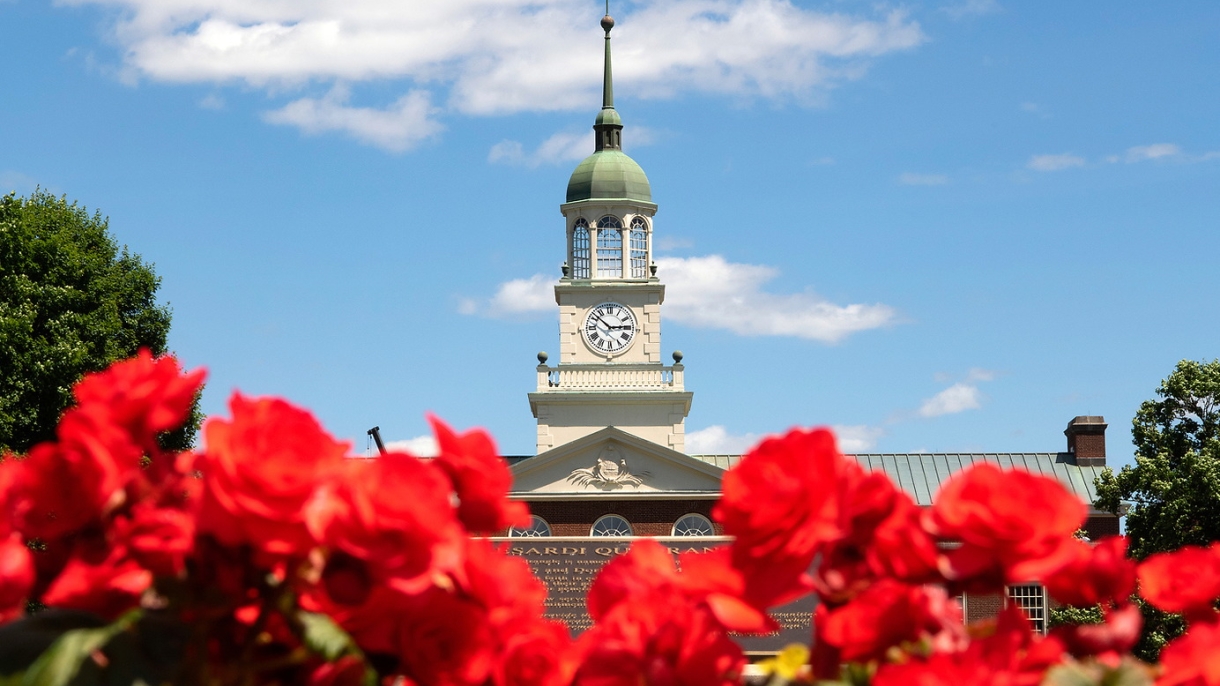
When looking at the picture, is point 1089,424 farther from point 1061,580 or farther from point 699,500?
point 1061,580

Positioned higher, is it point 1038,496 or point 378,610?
point 1038,496

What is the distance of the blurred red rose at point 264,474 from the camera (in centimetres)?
255

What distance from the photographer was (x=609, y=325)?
2370 inches

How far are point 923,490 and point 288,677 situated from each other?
189 ft

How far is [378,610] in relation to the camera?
8.95 feet

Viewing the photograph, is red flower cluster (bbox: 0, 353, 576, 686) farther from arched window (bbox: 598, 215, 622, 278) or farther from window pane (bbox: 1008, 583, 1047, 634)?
arched window (bbox: 598, 215, 622, 278)

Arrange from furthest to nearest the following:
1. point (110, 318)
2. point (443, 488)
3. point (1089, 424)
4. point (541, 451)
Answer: point (1089, 424) < point (541, 451) < point (110, 318) < point (443, 488)

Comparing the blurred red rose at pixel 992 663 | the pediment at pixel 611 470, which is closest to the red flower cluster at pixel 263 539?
the blurred red rose at pixel 992 663

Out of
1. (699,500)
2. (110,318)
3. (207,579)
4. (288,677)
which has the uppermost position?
(110,318)

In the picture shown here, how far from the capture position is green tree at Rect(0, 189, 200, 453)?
3534 centimetres

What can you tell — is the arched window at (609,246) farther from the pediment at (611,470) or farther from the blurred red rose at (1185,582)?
the blurred red rose at (1185,582)

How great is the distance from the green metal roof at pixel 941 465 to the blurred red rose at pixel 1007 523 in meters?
56.2

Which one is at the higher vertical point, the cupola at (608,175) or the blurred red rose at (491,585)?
the cupola at (608,175)

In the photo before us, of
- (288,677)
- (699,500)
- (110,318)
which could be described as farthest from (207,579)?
(699,500)
